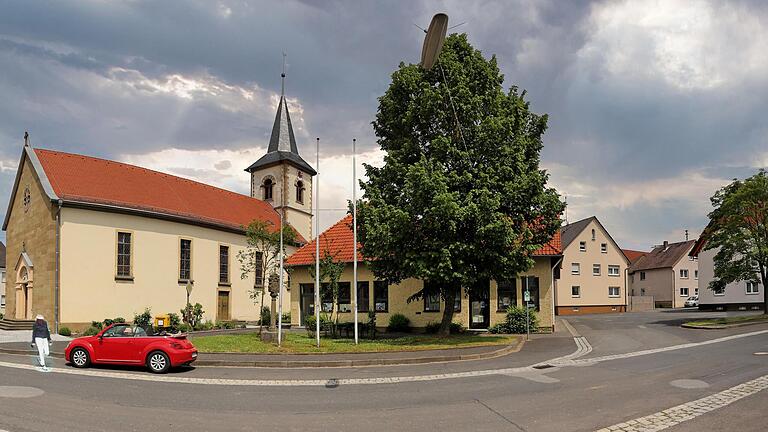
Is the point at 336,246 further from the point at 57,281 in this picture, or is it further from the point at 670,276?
the point at 670,276

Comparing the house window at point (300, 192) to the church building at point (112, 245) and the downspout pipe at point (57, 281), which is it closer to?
the church building at point (112, 245)

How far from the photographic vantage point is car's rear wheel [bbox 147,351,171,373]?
14758 millimetres

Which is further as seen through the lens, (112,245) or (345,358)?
(112,245)

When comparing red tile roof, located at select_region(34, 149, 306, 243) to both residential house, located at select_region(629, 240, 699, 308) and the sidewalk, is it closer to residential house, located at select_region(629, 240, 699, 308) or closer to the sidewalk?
the sidewalk

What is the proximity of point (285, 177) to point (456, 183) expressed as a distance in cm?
3850

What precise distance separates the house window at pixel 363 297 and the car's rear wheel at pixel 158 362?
1689 cm

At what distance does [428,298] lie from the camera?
2958 cm

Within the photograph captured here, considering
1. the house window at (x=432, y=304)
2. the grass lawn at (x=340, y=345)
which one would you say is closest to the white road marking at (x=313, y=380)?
the grass lawn at (x=340, y=345)

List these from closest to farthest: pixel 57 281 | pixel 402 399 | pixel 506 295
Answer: pixel 402 399, pixel 506 295, pixel 57 281

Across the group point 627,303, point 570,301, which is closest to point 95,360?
point 570,301

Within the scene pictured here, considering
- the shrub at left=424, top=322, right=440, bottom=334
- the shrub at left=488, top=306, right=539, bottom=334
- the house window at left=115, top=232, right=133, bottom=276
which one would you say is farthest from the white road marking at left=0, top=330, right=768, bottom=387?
the house window at left=115, top=232, right=133, bottom=276

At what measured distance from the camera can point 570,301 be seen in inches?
2076

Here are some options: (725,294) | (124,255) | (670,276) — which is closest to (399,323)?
(124,255)

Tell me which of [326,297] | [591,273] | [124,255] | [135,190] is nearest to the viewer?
[326,297]
